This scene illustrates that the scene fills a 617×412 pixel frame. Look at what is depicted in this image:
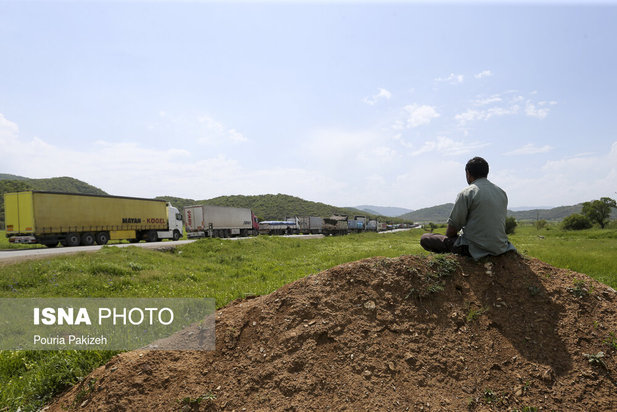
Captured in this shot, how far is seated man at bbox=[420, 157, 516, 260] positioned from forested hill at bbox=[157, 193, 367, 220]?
100170 millimetres

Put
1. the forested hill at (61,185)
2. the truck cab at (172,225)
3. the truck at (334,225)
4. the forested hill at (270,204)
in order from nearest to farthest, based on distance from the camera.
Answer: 1. the truck cab at (172,225)
2. the truck at (334,225)
3. the forested hill at (61,185)
4. the forested hill at (270,204)

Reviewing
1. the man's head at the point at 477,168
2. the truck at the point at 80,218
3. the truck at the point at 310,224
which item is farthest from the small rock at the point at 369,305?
the truck at the point at 310,224

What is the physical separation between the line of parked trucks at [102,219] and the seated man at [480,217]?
25.1 m

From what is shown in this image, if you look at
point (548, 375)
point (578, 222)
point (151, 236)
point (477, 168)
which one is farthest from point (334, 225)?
point (548, 375)

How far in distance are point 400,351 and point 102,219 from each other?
26.9m

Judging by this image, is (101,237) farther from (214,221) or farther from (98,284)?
(98,284)

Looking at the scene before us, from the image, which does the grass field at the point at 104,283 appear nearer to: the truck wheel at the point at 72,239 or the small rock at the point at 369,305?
the small rock at the point at 369,305

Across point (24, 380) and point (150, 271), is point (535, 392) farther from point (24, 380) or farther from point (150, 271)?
point (150, 271)

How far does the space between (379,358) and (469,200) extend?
2669 millimetres

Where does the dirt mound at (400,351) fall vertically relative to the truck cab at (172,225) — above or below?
below

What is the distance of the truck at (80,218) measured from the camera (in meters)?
20.1

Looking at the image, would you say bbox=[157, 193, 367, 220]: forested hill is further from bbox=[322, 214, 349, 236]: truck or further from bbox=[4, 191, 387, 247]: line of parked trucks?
bbox=[4, 191, 387, 247]: line of parked trucks

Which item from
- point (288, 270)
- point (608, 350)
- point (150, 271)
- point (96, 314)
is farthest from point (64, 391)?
point (288, 270)

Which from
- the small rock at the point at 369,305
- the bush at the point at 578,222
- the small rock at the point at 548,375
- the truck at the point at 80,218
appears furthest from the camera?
the bush at the point at 578,222
